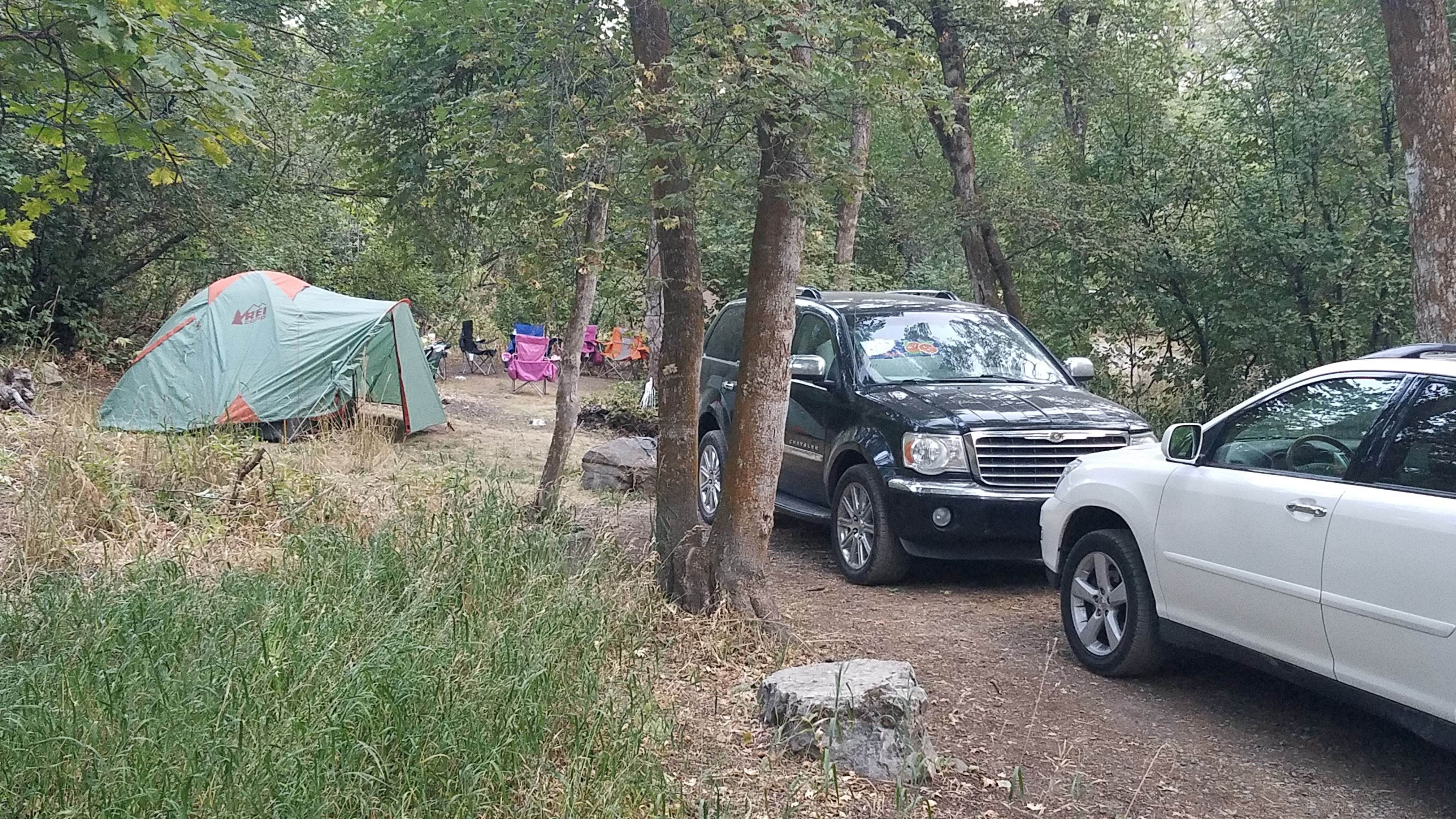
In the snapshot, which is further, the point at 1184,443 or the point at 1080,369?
the point at 1080,369

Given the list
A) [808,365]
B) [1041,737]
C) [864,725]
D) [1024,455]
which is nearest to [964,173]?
[808,365]

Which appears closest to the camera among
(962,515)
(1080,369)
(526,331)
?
(962,515)

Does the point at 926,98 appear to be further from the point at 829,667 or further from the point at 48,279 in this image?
the point at 48,279

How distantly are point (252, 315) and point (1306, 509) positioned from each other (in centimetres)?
1212

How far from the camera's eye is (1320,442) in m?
4.23

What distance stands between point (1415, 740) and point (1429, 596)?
124 centimetres

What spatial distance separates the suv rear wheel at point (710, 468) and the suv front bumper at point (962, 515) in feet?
6.93

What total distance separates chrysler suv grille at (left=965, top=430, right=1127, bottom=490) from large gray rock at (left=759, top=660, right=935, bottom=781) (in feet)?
8.33

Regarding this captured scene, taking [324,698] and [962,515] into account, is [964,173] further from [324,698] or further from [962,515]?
[324,698]

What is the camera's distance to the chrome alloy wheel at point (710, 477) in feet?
28.0

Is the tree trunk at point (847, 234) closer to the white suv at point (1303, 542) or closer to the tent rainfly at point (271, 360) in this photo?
the tent rainfly at point (271, 360)

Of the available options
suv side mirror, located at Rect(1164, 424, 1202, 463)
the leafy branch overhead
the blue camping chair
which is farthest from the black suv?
Answer: the blue camping chair

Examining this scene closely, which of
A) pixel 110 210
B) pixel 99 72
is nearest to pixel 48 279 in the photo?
pixel 110 210

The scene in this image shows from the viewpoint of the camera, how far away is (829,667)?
4484 millimetres
